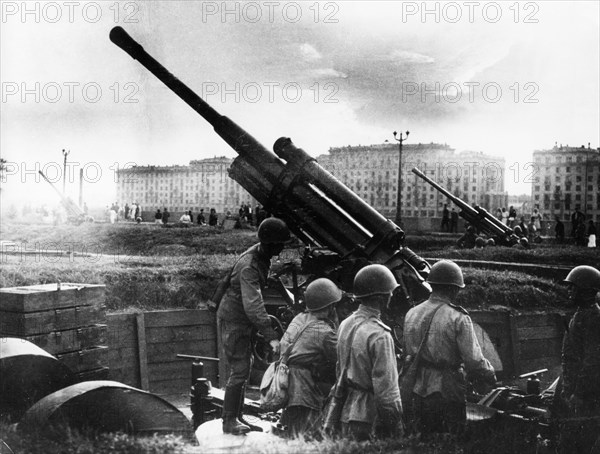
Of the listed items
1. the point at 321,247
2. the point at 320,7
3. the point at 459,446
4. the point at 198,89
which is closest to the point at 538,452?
the point at 459,446

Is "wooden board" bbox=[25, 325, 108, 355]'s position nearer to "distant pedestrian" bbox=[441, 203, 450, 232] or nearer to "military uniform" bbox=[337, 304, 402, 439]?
"military uniform" bbox=[337, 304, 402, 439]

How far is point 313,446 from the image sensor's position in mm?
3812

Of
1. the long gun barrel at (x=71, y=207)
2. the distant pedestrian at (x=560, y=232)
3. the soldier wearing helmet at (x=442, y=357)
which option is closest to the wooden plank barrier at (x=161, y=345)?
the soldier wearing helmet at (x=442, y=357)

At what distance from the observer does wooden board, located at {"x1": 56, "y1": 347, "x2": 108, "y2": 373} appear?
6258mm

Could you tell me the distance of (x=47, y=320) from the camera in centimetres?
609

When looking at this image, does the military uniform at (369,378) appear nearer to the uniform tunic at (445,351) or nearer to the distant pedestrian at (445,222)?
the uniform tunic at (445,351)

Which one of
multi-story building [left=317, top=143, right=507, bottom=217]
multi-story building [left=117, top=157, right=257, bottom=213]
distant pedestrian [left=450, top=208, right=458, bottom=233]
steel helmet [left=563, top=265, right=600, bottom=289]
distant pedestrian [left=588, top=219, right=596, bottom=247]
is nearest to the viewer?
steel helmet [left=563, top=265, right=600, bottom=289]

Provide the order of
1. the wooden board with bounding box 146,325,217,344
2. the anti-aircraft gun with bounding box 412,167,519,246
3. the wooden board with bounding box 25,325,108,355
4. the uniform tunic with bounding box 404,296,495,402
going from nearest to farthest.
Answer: the uniform tunic with bounding box 404,296,495,402 < the wooden board with bounding box 25,325,108,355 < the wooden board with bounding box 146,325,217,344 < the anti-aircraft gun with bounding box 412,167,519,246

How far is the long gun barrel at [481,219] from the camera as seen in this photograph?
17.0 metres

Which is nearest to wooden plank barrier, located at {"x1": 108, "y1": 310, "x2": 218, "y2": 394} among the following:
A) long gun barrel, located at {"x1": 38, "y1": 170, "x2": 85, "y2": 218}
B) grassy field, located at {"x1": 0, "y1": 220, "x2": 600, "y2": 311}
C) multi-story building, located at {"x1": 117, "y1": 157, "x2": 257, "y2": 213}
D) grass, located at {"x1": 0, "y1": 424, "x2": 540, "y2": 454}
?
grassy field, located at {"x1": 0, "y1": 220, "x2": 600, "y2": 311}

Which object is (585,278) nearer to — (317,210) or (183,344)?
(317,210)

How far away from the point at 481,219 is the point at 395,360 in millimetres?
14020

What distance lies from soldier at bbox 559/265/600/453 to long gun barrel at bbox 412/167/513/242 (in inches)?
477

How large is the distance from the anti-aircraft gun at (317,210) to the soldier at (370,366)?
2.40 metres
